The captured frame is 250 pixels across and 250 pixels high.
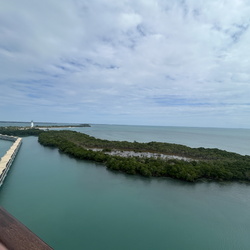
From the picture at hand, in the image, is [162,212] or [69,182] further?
[69,182]

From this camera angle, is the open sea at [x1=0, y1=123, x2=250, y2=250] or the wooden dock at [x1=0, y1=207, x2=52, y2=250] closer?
the wooden dock at [x1=0, y1=207, x2=52, y2=250]

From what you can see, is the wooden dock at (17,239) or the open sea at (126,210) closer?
the wooden dock at (17,239)

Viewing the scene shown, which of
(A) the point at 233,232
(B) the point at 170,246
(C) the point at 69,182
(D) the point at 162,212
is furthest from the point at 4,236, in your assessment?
(C) the point at 69,182

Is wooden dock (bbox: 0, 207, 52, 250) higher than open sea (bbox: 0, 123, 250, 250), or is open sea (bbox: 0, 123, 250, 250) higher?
wooden dock (bbox: 0, 207, 52, 250)

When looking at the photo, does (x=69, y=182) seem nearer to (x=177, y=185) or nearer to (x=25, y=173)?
(x=25, y=173)

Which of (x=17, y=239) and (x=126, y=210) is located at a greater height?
(x=17, y=239)

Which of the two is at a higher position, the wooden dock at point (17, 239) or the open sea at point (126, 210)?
the wooden dock at point (17, 239)

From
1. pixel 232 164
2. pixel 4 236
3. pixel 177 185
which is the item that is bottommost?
pixel 177 185

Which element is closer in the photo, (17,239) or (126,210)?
(17,239)
